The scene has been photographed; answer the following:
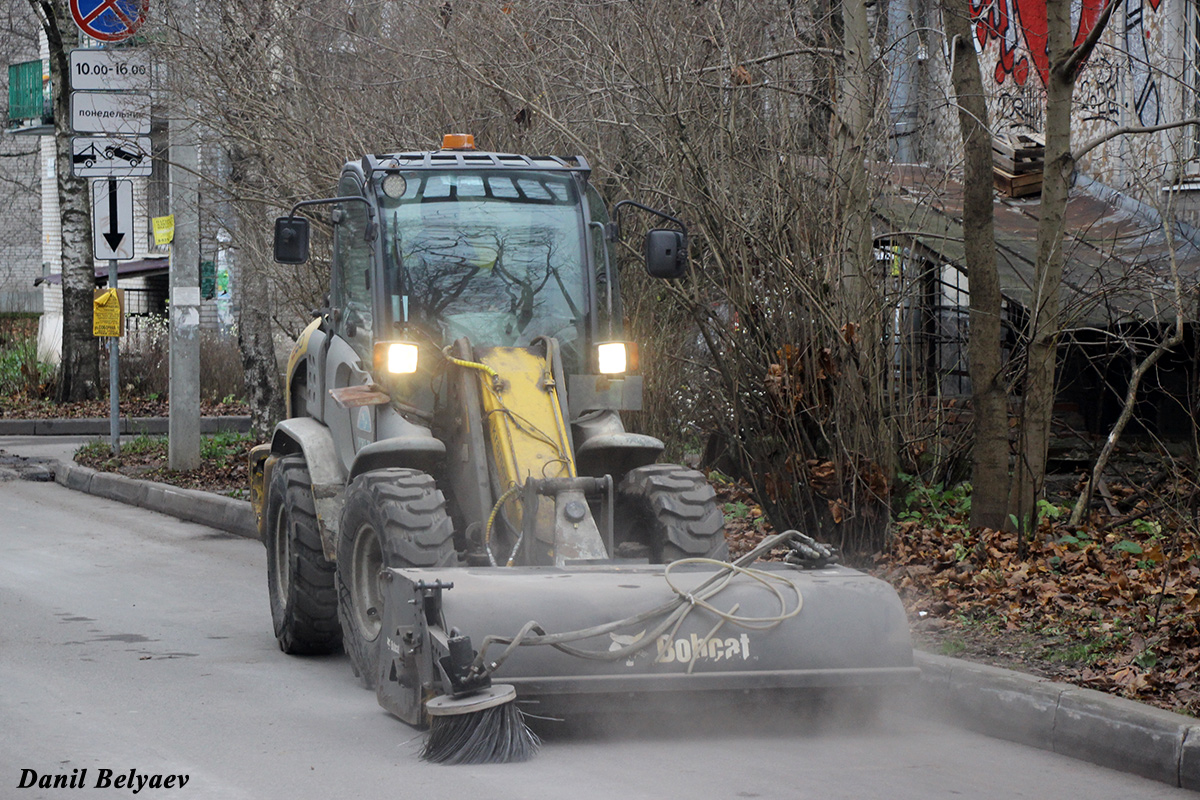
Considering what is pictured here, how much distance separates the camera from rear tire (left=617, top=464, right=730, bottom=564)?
6984mm

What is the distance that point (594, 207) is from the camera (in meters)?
8.11

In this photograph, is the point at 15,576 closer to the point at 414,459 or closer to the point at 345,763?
the point at 414,459

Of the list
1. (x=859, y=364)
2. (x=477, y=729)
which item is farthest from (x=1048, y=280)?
(x=477, y=729)

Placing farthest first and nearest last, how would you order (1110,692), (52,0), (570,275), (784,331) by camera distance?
(52,0), (784,331), (570,275), (1110,692)

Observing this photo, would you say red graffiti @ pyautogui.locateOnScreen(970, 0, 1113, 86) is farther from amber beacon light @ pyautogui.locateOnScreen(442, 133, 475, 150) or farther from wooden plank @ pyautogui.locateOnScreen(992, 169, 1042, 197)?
amber beacon light @ pyautogui.locateOnScreen(442, 133, 475, 150)

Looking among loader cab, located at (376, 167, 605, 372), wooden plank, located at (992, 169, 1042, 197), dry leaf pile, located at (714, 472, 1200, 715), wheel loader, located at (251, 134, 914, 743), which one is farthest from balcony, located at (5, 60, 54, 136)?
loader cab, located at (376, 167, 605, 372)

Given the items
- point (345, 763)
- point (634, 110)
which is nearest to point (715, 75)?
point (634, 110)

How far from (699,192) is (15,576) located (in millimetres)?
5452

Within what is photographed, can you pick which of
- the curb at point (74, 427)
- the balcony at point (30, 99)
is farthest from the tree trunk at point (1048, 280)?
the balcony at point (30, 99)

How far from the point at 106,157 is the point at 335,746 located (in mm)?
11757

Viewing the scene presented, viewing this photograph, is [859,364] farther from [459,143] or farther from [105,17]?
[105,17]

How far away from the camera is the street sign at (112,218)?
16469mm

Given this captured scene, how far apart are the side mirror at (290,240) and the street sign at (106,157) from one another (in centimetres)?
915

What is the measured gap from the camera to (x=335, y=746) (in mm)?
6156
